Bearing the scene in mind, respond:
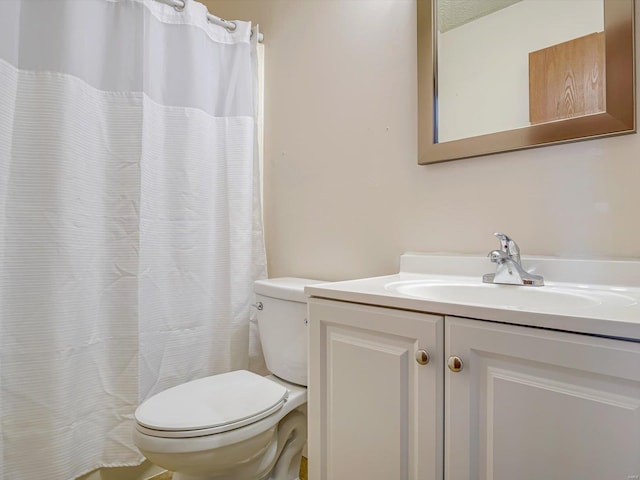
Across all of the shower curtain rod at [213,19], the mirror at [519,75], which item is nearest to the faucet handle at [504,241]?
the mirror at [519,75]

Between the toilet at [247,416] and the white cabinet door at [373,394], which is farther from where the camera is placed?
the toilet at [247,416]

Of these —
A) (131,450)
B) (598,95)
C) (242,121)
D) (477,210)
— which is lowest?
(131,450)

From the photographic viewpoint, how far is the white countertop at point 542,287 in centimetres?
58

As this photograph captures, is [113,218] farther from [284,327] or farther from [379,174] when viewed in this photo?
[379,174]

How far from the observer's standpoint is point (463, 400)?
2.26ft

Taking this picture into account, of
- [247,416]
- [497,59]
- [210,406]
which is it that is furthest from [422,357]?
[497,59]

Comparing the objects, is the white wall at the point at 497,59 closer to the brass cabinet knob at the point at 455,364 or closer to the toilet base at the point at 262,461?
the brass cabinet knob at the point at 455,364

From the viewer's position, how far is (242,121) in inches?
64.7

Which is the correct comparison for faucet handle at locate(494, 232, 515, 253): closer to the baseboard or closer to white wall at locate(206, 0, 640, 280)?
white wall at locate(206, 0, 640, 280)

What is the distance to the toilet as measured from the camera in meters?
0.99

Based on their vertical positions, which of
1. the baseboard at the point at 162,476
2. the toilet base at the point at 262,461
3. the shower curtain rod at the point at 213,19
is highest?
the shower curtain rod at the point at 213,19

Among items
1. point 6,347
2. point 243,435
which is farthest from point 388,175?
point 6,347

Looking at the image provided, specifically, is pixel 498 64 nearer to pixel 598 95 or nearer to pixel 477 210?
pixel 598 95

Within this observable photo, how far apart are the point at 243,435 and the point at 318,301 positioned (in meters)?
0.45
